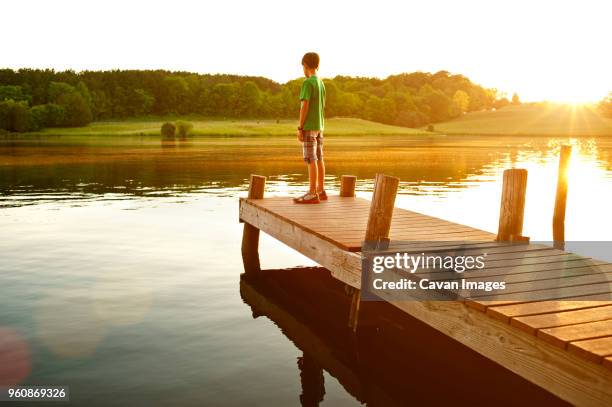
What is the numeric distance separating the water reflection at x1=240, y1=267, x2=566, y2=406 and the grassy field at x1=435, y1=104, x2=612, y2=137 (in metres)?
121

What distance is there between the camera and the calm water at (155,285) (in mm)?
7164

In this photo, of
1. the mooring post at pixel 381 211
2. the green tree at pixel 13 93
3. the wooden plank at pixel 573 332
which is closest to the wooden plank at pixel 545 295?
the wooden plank at pixel 573 332

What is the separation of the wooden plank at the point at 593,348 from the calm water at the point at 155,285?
272 cm

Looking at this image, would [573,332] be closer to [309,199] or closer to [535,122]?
[309,199]

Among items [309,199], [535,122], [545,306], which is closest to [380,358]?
[545,306]

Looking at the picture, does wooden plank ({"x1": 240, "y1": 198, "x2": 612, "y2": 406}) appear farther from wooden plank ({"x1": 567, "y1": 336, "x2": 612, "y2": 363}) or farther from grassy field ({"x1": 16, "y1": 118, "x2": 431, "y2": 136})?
grassy field ({"x1": 16, "y1": 118, "x2": 431, "y2": 136})

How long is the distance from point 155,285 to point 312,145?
3779mm

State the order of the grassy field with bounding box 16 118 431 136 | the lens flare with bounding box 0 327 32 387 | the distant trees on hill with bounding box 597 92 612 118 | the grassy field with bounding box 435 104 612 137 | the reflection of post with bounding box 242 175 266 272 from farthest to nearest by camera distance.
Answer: the grassy field with bounding box 435 104 612 137
the distant trees on hill with bounding box 597 92 612 118
the grassy field with bounding box 16 118 431 136
the reflection of post with bounding box 242 175 266 272
the lens flare with bounding box 0 327 32 387

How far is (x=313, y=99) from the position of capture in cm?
1162

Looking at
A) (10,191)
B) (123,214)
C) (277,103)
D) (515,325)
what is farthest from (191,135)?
(515,325)

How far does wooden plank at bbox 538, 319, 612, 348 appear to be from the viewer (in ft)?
16.6

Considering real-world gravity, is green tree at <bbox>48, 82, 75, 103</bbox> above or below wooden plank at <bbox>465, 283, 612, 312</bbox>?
above

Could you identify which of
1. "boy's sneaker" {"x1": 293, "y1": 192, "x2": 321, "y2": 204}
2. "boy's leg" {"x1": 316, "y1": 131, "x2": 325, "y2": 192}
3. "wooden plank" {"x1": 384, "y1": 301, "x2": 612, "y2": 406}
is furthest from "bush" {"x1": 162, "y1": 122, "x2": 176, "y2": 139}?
"wooden plank" {"x1": 384, "y1": 301, "x2": 612, "y2": 406}

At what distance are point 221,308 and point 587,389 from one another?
20.2ft
